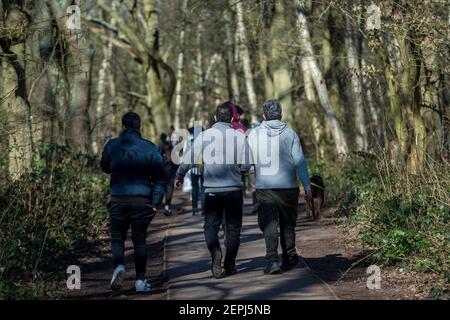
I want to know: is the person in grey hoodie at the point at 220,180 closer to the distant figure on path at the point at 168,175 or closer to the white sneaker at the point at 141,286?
the white sneaker at the point at 141,286

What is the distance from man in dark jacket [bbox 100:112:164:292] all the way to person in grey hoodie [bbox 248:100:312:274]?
58.2 inches

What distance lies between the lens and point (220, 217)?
481 inches

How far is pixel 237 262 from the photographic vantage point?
45.0 feet

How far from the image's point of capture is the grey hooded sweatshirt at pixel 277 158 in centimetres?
1228

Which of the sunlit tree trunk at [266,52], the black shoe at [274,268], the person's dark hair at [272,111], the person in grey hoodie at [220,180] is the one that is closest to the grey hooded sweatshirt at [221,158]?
the person in grey hoodie at [220,180]

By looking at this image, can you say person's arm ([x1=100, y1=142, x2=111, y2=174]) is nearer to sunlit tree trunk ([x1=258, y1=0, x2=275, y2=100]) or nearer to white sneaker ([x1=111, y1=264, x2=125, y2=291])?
white sneaker ([x1=111, y1=264, x2=125, y2=291])

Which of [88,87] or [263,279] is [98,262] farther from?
[88,87]

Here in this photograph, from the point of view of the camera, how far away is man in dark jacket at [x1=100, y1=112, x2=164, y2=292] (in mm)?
11250

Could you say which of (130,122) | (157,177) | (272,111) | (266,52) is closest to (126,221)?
(157,177)

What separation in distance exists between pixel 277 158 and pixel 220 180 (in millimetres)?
762

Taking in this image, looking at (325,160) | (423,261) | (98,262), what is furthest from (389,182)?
(325,160)

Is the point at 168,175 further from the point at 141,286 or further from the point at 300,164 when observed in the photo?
the point at 141,286

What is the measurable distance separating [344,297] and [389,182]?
4674 mm

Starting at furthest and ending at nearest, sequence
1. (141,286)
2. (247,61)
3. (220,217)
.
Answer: (247,61) < (220,217) < (141,286)
